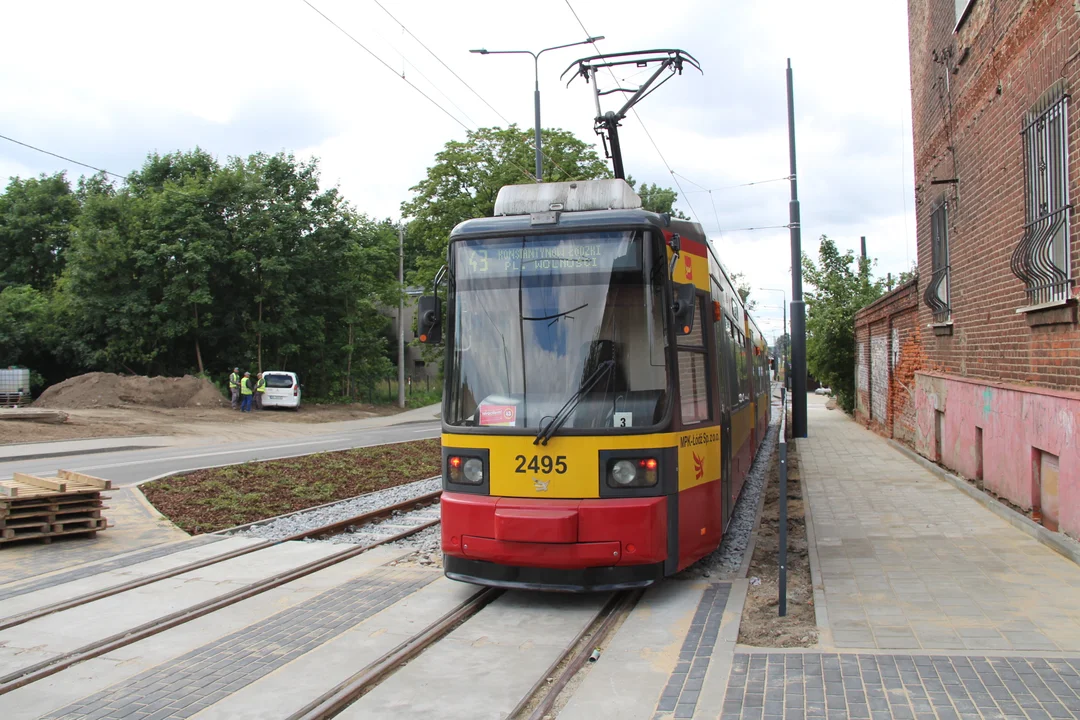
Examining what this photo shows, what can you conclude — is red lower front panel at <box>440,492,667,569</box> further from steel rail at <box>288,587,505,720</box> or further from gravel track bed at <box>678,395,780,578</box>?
gravel track bed at <box>678,395,780,578</box>

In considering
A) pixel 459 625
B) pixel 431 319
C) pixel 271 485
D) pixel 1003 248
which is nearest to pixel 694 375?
pixel 431 319

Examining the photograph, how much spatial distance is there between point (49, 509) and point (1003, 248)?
37.3 ft

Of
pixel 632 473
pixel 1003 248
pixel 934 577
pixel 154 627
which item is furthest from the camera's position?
pixel 1003 248

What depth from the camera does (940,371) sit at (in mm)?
14844

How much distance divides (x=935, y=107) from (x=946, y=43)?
139 cm

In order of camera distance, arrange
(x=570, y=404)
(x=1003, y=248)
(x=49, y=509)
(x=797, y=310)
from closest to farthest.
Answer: (x=570, y=404) → (x=49, y=509) → (x=1003, y=248) → (x=797, y=310)

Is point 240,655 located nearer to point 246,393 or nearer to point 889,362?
point 889,362

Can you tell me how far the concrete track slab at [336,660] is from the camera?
460cm

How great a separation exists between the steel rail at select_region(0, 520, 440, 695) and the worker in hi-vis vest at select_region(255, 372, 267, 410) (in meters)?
27.6

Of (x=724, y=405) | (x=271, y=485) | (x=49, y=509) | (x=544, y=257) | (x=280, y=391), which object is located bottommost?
(x=271, y=485)

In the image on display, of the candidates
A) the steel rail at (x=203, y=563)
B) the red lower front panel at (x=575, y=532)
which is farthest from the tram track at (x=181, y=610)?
the red lower front panel at (x=575, y=532)

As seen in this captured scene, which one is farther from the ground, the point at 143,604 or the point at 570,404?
the point at 570,404

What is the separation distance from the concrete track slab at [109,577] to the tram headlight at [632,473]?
4.38m

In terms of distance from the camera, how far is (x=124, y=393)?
31844 mm
